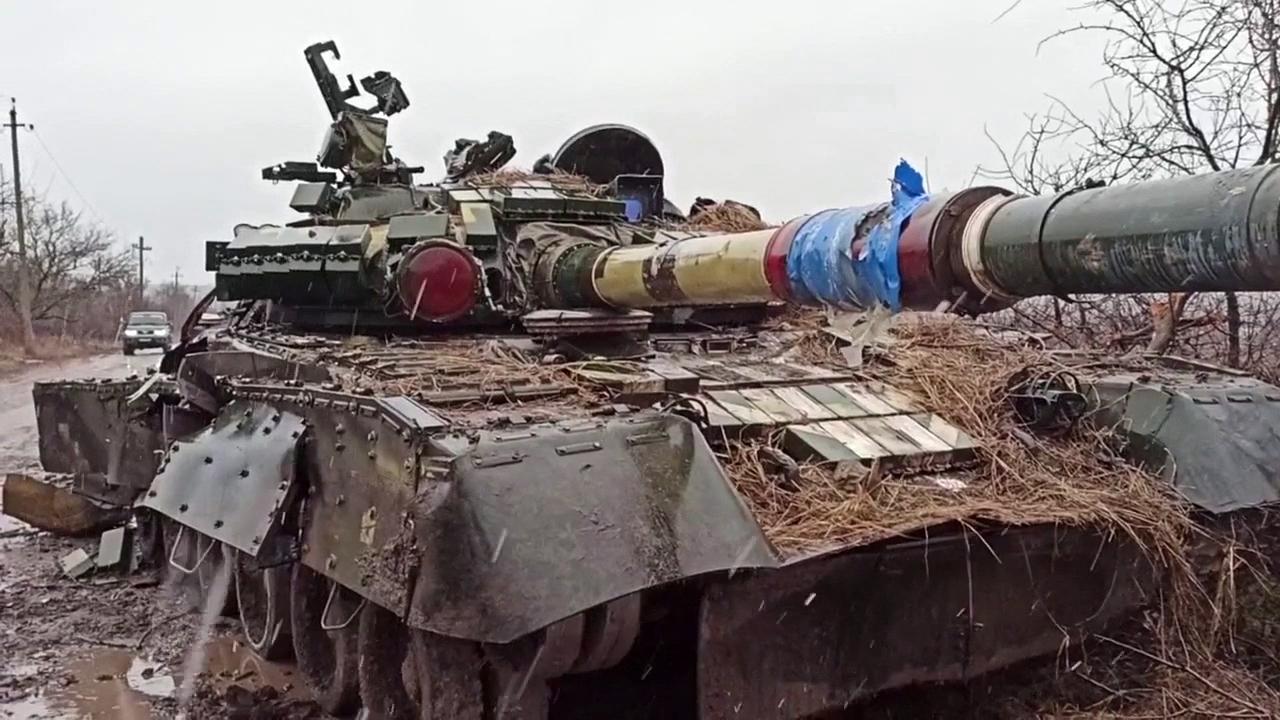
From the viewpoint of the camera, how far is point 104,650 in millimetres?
6285

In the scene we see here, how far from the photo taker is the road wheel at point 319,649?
16.0ft

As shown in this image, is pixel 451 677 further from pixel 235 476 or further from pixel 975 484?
pixel 975 484

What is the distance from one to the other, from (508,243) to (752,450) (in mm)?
2250

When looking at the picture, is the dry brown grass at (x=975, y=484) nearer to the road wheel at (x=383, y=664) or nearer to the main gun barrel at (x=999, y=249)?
the main gun barrel at (x=999, y=249)

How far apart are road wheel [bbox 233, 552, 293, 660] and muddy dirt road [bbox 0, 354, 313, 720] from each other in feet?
0.31

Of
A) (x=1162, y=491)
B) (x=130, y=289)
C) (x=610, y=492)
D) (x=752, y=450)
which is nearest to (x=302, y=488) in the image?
(x=610, y=492)

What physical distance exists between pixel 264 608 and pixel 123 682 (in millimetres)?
712

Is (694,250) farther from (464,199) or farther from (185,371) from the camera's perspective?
(185,371)

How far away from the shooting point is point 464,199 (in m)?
6.34

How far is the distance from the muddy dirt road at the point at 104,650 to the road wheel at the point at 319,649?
34 cm

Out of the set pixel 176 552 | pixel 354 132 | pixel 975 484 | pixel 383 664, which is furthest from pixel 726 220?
pixel 383 664

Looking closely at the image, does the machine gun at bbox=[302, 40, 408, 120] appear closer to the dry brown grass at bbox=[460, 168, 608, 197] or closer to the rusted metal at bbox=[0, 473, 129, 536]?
the dry brown grass at bbox=[460, 168, 608, 197]

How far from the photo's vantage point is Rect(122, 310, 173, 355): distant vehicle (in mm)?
32531

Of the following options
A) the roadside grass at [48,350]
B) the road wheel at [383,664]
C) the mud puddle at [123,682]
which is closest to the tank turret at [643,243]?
the road wheel at [383,664]
